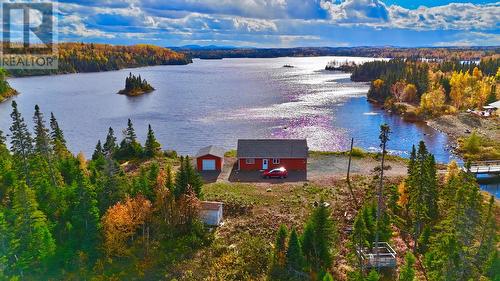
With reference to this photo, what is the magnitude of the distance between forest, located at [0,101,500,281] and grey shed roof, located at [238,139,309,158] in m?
11.1

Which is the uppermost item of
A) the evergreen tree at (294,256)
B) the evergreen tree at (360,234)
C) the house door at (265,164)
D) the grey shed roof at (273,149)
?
the grey shed roof at (273,149)

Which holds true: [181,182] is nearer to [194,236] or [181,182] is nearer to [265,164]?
[194,236]

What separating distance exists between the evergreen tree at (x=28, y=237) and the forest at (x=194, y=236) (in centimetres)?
7

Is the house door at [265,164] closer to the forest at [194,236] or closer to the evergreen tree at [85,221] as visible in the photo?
the forest at [194,236]

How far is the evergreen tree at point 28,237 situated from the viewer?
28.4 metres

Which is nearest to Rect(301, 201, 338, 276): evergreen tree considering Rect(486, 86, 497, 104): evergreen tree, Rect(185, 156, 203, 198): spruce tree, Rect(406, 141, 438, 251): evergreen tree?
Rect(406, 141, 438, 251): evergreen tree

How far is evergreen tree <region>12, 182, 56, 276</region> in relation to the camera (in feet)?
93.2

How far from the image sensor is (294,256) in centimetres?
2802

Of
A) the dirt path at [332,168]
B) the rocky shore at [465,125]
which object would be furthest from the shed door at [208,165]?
the rocky shore at [465,125]

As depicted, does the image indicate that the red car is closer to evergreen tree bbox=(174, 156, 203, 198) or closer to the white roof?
evergreen tree bbox=(174, 156, 203, 198)

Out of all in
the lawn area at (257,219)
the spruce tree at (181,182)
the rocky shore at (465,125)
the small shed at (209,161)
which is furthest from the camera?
the rocky shore at (465,125)

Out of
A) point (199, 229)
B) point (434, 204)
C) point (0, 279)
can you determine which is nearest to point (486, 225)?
point (434, 204)

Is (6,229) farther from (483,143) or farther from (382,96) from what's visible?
(382,96)

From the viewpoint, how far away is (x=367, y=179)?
46.7 meters
